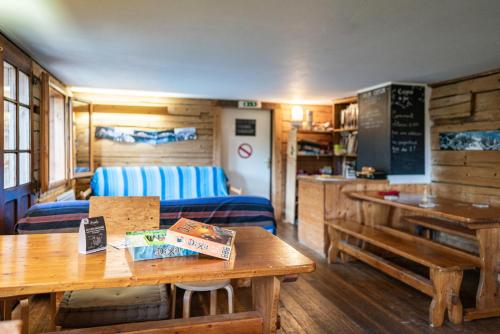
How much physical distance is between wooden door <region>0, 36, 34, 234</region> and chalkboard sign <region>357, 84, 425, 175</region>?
12.3 feet


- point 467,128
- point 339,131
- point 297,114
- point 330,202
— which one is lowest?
point 330,202

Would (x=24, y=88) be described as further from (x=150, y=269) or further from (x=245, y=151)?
(x=245, y=151)

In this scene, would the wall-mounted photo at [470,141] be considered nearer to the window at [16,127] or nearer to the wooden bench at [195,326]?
the wooden bench at [195,326]

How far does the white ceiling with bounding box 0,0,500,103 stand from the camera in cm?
215

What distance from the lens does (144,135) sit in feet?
18.4

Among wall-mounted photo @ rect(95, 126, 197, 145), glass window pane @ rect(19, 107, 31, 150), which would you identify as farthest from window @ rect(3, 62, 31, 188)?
wall-mounted photo @ rect(95, 126, 197, 145)

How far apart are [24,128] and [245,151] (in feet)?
11.5

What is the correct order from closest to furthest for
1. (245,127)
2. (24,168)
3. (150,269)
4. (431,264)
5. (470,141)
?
(150,269), (431,264), (24,168), (470,141), (245,127)

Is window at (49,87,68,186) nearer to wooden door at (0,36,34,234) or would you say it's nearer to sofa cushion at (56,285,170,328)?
wooden door at (0,36,34,234)

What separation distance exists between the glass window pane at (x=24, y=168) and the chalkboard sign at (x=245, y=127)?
11.1ft

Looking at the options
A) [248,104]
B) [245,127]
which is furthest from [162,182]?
[248,104]

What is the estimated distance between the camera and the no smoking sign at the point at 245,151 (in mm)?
6141

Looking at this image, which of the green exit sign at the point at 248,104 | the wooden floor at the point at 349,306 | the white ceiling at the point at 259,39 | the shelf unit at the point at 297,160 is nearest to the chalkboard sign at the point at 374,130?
the white ceiling at the point at 259,39

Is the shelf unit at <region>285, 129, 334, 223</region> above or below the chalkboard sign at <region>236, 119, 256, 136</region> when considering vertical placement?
below
